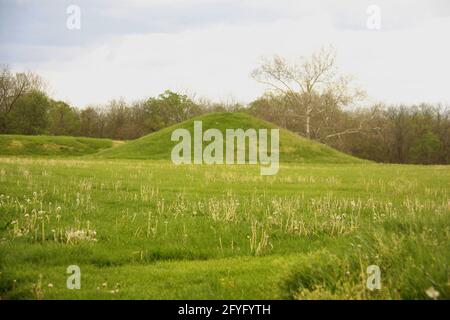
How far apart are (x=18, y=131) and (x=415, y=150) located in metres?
88.2

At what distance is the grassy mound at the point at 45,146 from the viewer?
68.2 metres

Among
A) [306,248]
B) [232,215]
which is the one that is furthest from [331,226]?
[232,215]

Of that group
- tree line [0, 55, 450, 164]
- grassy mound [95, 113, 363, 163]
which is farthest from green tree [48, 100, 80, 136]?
grassy mound [95, 113, 363, 163]

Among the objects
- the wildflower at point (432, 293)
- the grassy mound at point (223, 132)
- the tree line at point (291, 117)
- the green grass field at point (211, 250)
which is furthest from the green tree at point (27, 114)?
the wildflower at point (432, 293)

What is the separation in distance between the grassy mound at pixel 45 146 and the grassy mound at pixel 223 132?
49.8ft

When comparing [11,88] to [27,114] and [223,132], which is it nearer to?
[27,114]

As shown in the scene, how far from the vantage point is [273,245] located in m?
10.8

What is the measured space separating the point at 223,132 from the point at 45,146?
31073 millimetres

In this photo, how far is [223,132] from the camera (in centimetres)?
6009

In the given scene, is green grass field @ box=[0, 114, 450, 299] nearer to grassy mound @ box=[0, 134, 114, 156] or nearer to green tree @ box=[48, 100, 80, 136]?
grassy mound @ box=[0, 134, 114, 156]

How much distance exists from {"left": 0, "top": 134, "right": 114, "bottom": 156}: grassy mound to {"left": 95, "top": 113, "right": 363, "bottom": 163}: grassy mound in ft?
49.8

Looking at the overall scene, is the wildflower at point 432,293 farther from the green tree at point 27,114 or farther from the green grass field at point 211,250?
the green tree at point 27,114

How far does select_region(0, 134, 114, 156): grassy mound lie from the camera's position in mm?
68250
